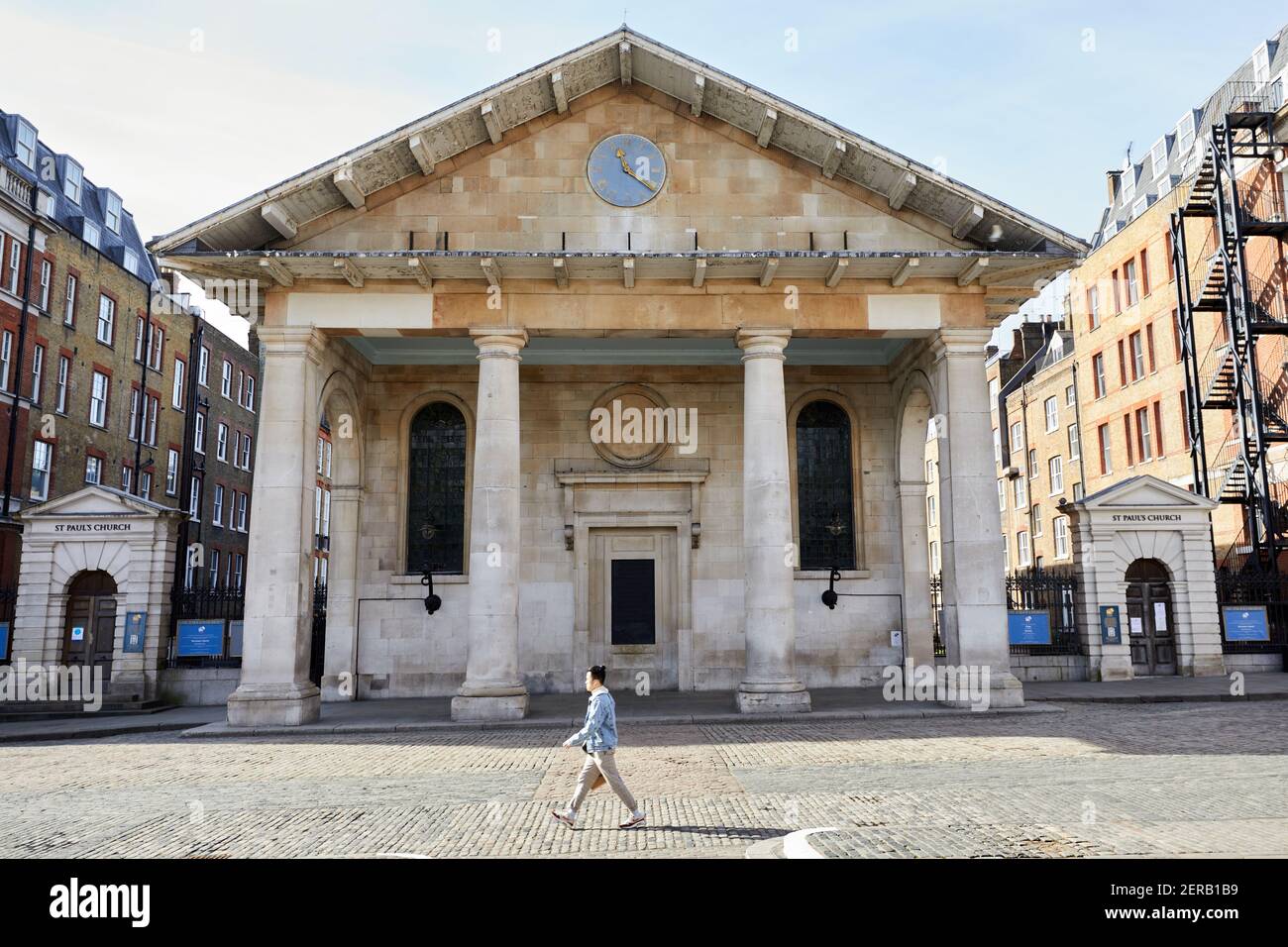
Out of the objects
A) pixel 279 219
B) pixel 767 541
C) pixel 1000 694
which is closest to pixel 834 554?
pixel 767 541

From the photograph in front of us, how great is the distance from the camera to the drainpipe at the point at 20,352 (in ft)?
103

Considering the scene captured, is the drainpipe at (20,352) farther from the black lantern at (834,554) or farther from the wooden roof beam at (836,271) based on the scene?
the wooden roof beam at (836,271)

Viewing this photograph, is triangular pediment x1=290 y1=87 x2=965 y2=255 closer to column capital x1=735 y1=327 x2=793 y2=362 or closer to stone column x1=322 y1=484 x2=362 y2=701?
column capital x1=735 y1=327 x2=793 y2=362

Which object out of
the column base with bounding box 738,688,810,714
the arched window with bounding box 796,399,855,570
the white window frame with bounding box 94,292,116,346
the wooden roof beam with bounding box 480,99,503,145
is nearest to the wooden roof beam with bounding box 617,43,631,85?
the wooden roof beam with bounding box 480,99,503,145

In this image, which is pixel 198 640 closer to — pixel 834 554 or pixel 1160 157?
pixel 834 554

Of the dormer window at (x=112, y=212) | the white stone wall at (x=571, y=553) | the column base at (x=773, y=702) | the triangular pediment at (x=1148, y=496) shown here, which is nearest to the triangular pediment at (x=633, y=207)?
the white stone wall at (x=571, y=553)

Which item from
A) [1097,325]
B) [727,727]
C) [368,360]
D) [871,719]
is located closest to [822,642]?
[871,719]

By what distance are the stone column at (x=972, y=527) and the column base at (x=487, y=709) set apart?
7946 mm

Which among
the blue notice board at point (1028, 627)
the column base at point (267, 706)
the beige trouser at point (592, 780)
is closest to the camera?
the beige trouser at point (592, 780)

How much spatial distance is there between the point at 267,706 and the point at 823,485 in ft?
42.2

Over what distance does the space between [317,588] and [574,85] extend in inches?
572
